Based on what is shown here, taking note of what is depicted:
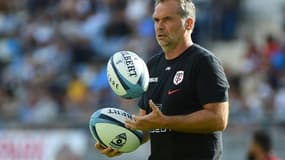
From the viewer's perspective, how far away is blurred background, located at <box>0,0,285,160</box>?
12.4m

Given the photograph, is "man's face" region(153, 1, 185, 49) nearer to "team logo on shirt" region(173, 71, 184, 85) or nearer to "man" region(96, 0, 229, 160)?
"man" region(96, 0, 229, 160)

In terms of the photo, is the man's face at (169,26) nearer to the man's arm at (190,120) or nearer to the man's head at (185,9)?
the man's head at (185,9)

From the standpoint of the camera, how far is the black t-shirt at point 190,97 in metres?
6.10

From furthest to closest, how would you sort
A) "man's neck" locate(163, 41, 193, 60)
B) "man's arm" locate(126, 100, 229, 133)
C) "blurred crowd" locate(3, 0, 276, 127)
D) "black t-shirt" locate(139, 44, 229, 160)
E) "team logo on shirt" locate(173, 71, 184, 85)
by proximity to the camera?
1. "blurred crowd" locate(3, 0, 276, 127)
2. "man's neck" locate(163, 41, 193, 60)
3. "team logo on shirt" locate(173, 71, 184, 85)
4. "black t-shirt" locate(139, 44, 229, 160)
5. "man's arm" locate(126, 100, 229, 133)

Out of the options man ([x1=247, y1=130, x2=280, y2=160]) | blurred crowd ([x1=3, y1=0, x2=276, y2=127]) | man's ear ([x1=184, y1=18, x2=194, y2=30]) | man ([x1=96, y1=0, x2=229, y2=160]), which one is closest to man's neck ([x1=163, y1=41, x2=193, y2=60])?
man ([x1=96, y1=0, x2=229, y2=160])

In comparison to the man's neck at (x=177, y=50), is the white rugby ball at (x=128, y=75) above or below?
below

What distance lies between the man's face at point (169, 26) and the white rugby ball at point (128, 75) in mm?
290

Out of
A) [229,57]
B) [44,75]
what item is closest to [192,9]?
[229,57]

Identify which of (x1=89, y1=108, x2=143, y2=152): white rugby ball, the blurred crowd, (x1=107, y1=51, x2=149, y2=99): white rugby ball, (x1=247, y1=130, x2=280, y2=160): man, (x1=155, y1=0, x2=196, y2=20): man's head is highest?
(x1=155, y1=0, x2=196, y2=20): man's head

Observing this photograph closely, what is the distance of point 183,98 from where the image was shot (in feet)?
20.4

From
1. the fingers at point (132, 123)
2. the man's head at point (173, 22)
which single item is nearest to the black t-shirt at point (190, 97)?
the man's head at point (173, 22)

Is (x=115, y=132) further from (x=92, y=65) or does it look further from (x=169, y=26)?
(x=92, y=65)

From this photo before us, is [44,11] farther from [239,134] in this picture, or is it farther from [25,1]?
[239,134]

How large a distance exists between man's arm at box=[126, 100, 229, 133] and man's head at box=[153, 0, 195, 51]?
0.55 metres
